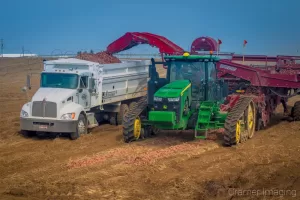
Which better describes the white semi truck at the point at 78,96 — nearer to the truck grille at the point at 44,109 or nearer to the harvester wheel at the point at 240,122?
the truck grille at the point at 44,109

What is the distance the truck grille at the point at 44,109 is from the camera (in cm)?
1463

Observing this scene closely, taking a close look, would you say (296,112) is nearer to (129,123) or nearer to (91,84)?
(129,123)

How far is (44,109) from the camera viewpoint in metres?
14.7

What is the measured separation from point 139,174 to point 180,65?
15.2 ft

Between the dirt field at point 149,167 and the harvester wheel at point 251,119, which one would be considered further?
the harvester wheel at point 251,119

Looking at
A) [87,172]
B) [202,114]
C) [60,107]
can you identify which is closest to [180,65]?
[202,114]

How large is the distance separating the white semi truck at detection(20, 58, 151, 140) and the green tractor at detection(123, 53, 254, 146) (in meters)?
2.18

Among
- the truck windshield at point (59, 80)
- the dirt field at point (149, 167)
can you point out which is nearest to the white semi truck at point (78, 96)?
the truck windshield at point (59, 80)

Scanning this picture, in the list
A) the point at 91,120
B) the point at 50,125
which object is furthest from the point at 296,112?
the point at 50,125

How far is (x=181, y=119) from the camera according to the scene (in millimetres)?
13086

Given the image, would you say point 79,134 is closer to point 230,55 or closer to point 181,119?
point 181,119

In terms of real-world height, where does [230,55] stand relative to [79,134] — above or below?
above

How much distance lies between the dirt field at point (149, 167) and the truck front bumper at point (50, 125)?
35 cm

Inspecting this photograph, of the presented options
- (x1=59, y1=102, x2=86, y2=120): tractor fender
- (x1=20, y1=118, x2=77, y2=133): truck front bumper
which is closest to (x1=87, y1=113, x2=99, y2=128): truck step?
(x1=59, y1=102, x2=86, y2=120): tractor fender
